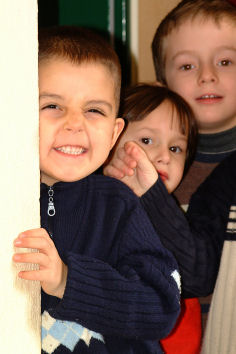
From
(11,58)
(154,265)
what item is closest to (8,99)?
(11,58)

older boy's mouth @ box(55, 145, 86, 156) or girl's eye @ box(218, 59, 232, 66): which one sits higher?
girl's eye @ box(218, 59, 232, 66)

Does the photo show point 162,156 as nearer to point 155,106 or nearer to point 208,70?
point 155,106

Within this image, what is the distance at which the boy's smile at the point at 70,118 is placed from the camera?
0.83m

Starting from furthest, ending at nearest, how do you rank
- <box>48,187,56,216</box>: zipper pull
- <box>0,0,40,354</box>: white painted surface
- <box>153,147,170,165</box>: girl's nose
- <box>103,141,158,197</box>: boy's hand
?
<box>153,147,170,165</box>: girl's nose < <box>103,141,158,197</box>: boy's hand < <box>48,187,56,216</box>: zipper pull < <box>0,0,40,354</box>: white painted surface

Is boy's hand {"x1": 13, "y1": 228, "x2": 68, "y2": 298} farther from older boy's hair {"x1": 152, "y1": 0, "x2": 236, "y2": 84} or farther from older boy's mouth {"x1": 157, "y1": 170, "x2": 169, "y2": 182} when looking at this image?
older boy's hair {"x1": 152, "y1": 0, "x2": 236, "y2": 84}

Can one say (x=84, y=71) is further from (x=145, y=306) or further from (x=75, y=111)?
(x=145, y=306)

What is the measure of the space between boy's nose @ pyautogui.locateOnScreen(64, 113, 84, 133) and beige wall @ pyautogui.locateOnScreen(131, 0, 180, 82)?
1.16 meters

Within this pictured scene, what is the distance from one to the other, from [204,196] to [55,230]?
1.63ft

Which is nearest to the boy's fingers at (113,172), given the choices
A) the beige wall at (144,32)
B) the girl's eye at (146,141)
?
the girl's eye at (146,141)

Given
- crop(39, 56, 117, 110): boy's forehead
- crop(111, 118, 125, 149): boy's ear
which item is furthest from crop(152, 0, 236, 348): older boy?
crop(39, 56, 117, 110): boy's forehead

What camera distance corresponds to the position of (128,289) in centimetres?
79

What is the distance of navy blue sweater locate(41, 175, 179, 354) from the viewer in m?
0.77

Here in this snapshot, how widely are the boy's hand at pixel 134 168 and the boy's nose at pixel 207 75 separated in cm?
30

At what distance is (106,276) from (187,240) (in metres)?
0.34
